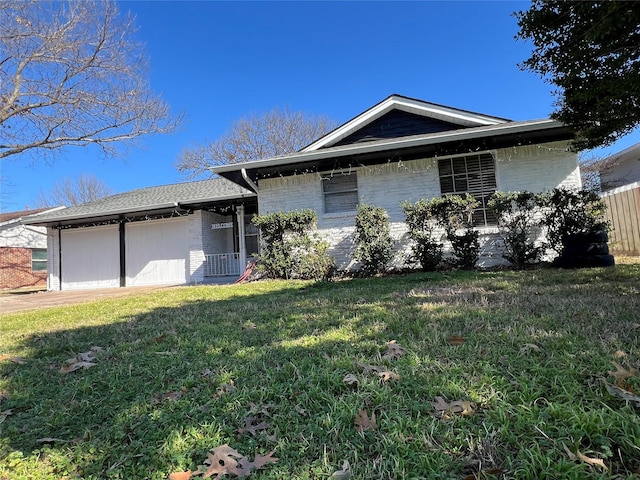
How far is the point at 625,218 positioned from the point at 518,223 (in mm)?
3788

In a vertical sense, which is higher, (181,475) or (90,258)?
(90,258)

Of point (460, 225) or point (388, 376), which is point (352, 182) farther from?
point (388, 376)

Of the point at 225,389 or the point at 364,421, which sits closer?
the point at 364,421

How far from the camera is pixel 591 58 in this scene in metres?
4.22

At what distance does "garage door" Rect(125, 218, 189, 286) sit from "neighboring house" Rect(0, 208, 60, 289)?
27.1 feet

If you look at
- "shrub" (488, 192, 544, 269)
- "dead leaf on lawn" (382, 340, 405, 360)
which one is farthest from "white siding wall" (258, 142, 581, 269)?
"dead leaf on lawn" (382, 340, 405, 360)

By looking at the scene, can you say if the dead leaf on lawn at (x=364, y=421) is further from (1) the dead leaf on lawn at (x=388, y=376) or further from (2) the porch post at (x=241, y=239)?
(2) the porch post at (x=241, y=239)

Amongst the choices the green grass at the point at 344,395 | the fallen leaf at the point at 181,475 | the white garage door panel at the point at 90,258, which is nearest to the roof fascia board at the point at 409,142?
the green grass at the point at 344,395

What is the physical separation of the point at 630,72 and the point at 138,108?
46.3ft

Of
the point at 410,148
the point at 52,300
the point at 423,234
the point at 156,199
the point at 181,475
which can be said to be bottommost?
the point at 181,475

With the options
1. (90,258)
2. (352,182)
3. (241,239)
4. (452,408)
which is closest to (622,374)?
(452,408)

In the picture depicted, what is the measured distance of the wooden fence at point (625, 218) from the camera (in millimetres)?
8812

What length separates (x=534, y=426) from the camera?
158cm

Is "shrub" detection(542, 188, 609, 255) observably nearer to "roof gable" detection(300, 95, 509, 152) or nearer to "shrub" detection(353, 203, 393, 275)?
"roof gable" detection(300, 95, 509, 152)
